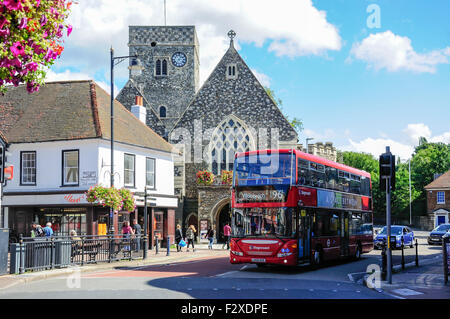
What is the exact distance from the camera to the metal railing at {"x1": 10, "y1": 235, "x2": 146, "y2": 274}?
17141 millimetres

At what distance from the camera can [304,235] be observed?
720 inches

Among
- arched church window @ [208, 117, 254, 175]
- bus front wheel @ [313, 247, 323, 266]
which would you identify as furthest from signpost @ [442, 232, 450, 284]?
arched church window @ [208, 117, 254, 175]

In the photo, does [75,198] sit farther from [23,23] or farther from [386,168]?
[23,23]

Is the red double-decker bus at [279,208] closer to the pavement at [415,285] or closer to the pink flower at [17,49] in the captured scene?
the pavement at [415,285]

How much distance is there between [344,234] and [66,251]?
1130 cm

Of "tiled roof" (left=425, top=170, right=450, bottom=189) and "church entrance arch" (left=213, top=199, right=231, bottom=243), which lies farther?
"tiled roof" (left=425, top=170, right=450, bottom=189)

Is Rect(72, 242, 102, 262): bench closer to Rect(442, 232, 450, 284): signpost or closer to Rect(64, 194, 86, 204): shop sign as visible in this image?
Rect(64, 194, 86, 204): shop sign

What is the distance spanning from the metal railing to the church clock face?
3763 centimetres

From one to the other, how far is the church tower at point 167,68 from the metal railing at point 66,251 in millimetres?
34796

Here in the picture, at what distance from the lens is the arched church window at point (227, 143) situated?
41.1 metres

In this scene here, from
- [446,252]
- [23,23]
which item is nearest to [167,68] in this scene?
[446,252]

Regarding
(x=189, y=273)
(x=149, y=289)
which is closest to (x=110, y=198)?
(x=189, y=273)

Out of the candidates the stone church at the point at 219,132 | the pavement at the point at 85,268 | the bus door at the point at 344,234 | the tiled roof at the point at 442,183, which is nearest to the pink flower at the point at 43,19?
the pavement at the point at 85,268
